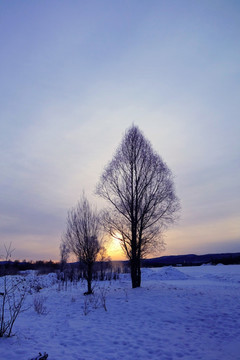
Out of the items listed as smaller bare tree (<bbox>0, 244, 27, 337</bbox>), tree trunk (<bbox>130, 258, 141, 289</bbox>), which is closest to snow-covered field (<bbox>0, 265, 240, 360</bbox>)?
smaller bare tree (<bbox>0, 244, 27, 337</bbox>)

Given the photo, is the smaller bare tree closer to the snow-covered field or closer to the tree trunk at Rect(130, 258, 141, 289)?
the snow-covered field

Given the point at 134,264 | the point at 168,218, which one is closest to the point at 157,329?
the point at 134,264

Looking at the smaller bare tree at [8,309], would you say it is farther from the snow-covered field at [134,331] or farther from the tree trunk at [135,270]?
the tree trunk at [135,270]

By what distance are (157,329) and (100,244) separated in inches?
346

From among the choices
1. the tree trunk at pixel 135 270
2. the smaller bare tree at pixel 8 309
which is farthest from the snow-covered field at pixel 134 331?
the tree trunk at pixel 135 270

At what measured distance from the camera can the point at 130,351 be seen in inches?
221

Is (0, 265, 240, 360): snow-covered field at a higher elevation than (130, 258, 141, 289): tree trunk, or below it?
below

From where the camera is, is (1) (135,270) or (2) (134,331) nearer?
(2) (134,331)

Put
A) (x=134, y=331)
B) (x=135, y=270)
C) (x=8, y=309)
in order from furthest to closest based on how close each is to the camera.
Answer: (x=135, y=270) < (x=8, y=309) < (x=134, y=331)

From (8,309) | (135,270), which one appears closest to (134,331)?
(8,309)

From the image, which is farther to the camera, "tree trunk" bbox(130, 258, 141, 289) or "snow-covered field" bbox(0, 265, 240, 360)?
"tree trunk" bbox(130, 258, 141, 289)

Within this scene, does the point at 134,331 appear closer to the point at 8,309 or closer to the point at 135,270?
the point at 8,309

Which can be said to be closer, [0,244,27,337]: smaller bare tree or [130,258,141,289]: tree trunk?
[0,244,27,337]: smaller bare tree

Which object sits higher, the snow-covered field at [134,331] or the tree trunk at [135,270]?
the tree trunk at [135,270]
